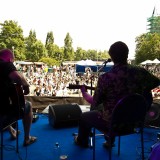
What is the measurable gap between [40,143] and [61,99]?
6.53 feet

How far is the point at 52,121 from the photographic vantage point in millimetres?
3885

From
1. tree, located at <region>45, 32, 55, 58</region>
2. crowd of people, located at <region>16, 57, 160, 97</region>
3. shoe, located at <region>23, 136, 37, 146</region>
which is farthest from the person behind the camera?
tree, located at <region>45, 32, 55, 58</region>

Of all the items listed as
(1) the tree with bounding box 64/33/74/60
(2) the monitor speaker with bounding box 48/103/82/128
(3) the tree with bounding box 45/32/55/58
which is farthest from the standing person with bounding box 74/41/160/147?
(1) the tree with bounding box 64/33/74/60

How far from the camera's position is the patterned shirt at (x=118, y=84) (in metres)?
2.14

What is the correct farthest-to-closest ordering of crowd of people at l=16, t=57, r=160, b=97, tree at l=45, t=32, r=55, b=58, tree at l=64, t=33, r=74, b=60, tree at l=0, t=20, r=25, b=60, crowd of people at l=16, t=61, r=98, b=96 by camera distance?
tree at l=64, t=33, r=74, b=60 < tree at l=45, t=32, r=55, b=58 < tree at l=0, t=20, r=25, b=60 < crowd of people at l=16, t=61, r=98, b=96 < crowd of people at l=16, t=57, r=160, b=97

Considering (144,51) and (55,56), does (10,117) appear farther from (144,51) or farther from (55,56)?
(55,56)

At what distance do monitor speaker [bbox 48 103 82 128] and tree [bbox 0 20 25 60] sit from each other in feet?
115

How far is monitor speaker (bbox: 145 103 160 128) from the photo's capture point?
12.5 feet

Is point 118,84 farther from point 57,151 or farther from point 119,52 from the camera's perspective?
point 57,151

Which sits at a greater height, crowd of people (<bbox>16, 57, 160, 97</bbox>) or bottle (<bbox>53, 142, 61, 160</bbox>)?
bottle (<bbox>53, 142, 61, 160</bbox>)

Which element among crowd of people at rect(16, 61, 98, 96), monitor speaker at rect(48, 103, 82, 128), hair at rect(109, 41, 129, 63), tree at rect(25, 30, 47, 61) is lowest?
crowd of people at rect(16, 61, 98, 96)

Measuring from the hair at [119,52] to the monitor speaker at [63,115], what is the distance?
1.82 metres

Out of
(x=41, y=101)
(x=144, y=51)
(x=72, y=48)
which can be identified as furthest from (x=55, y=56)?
(x=41, y=101)

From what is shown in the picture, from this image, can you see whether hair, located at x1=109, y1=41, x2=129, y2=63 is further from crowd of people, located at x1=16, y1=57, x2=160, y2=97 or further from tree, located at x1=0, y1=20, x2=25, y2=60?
tree, located at x1=0, y1=20, x2=25, y2=60
